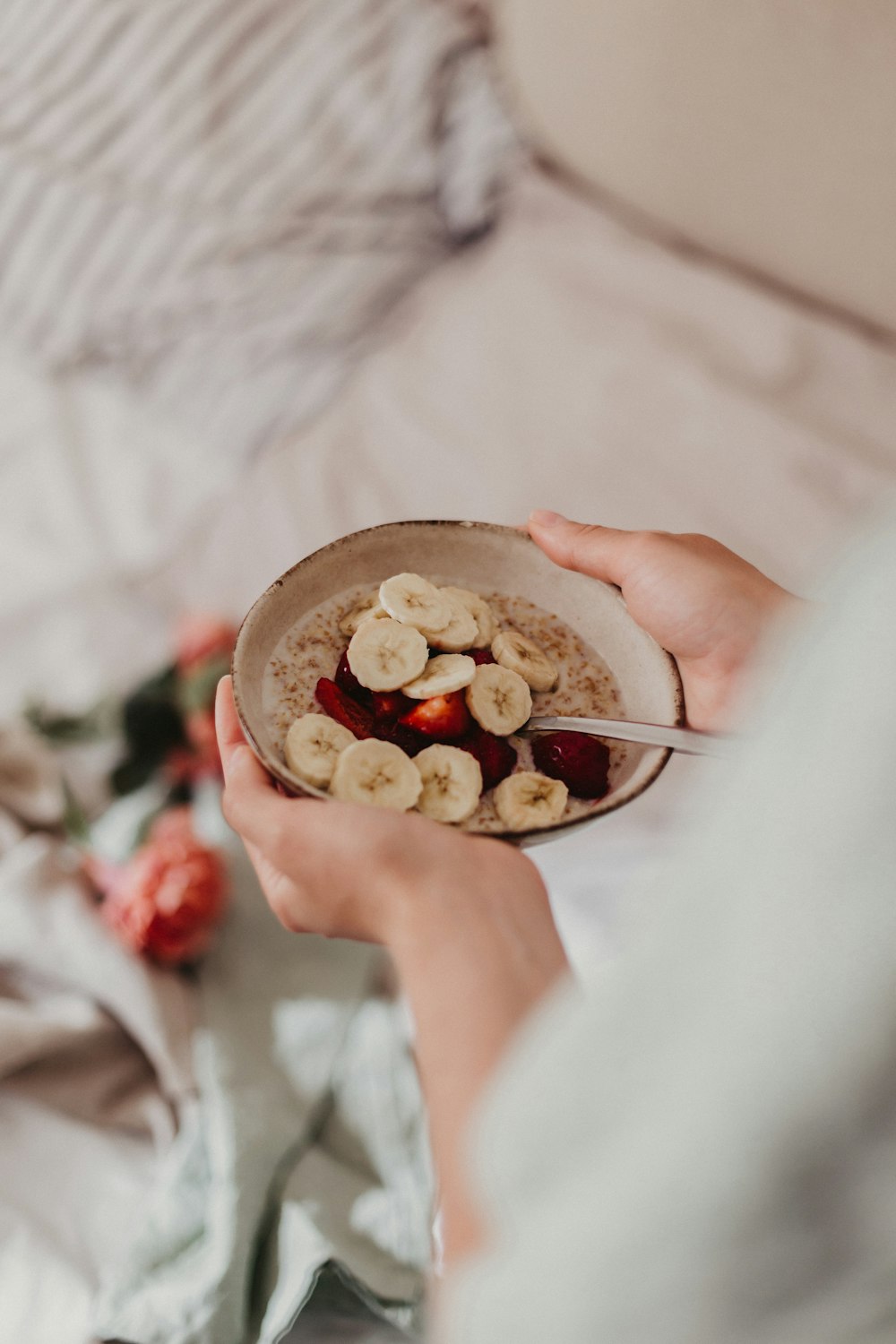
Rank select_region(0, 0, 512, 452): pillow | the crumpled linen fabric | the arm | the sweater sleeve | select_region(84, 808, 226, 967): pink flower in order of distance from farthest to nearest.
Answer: select_region(0, 0, 512, 452): pillow
select_region(84, 808, 226, 967): pink flower
the crumpled linen fabric
the arm
the sweater sleeve

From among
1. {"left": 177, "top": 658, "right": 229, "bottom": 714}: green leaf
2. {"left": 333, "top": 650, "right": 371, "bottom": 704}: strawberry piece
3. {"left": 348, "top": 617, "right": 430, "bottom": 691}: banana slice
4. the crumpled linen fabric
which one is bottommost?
the crumpled linen fabric

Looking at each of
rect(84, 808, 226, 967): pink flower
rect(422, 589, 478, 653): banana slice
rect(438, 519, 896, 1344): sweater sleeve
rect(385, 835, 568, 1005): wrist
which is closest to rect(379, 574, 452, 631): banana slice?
rect(422, 589, 478, 653): banana slice

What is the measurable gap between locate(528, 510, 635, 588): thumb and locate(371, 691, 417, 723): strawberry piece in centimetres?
11

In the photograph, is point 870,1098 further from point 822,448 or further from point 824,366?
point 824,366

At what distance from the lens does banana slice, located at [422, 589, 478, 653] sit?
18.2 inches

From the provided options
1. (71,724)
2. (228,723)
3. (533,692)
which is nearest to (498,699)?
(533,692)

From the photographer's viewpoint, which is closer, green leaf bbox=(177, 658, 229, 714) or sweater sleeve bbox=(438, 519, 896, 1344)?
sweater sleeve bbox=(438, 519, 896, 1344)

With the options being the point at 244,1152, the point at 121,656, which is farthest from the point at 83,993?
the point at 121,656

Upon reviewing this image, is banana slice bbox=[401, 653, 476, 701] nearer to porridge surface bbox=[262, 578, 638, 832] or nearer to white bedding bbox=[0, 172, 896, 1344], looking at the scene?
porridge surface bbox=[262, 578, 638, 832]

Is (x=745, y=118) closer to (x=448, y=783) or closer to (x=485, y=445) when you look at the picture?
(x=485, y=445)

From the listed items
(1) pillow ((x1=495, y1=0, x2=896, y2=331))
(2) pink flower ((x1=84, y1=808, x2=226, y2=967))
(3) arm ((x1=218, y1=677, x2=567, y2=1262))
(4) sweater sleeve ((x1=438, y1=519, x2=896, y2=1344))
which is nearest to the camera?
(4) sweater sleeve ((x1=438, y1=519, x2=896, y2=1344))

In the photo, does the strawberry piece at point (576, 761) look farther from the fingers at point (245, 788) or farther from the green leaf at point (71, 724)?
the green leaf at point (71, 724)

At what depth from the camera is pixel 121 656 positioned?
2.87 feet

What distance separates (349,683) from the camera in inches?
17.8
